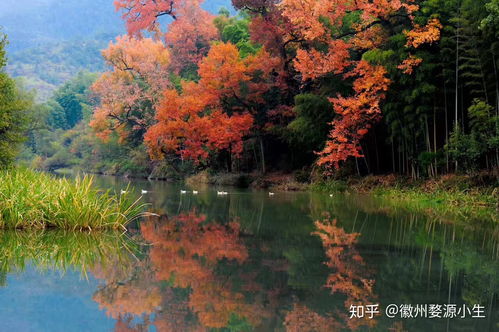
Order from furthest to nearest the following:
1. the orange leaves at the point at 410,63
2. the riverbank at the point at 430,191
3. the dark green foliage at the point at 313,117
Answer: the dark green foliage at the point at 313,117
the orange leaves at the point at 410,63
the riverbank at the point at 430,191

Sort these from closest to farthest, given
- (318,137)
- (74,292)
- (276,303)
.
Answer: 1. (276,303)
2. (74,292)
3. (318,137)

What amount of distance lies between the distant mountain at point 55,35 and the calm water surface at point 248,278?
7904cm

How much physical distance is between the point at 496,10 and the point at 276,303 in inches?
422

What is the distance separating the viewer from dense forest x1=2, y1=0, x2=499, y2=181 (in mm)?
15977

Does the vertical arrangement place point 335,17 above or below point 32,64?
below

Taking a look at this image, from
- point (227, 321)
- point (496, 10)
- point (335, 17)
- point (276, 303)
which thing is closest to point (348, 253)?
point (276, 303)

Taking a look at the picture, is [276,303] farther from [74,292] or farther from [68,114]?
[68,114]

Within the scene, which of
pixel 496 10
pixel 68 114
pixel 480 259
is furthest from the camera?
pixel 68 114

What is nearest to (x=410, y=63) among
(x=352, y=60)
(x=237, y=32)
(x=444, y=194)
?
(x=444, y=194)

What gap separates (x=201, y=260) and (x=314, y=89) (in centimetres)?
1742

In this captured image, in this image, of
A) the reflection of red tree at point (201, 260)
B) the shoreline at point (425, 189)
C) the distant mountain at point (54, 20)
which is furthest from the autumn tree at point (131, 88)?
the distant mountain at point (54, 20)

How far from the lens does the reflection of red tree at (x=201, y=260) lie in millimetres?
4660

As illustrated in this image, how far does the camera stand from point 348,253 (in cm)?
749

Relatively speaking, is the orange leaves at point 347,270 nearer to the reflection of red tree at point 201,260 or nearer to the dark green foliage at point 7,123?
the reflection of red tree at point 201,260
